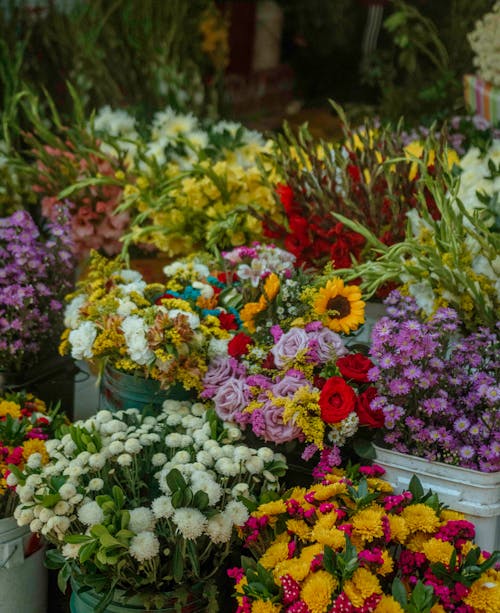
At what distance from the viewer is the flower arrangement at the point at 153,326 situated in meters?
1.82

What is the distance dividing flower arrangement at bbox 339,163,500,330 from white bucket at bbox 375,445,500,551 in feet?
1.17

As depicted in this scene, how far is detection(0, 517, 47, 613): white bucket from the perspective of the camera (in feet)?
5.81

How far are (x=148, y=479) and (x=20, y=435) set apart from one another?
0.40 meters

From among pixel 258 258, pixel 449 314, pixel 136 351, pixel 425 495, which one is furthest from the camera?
pixel 258 258

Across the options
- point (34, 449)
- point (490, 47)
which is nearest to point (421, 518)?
point (34, 449)

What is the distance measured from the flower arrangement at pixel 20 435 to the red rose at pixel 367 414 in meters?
0.63

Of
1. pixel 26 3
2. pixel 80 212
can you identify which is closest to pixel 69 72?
pixel 26 3

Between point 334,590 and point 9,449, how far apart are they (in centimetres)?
86

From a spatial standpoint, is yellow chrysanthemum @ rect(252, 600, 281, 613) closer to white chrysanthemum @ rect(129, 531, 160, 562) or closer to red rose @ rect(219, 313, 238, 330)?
white chrysanthemum @ rect(129, 531, 160, 562)

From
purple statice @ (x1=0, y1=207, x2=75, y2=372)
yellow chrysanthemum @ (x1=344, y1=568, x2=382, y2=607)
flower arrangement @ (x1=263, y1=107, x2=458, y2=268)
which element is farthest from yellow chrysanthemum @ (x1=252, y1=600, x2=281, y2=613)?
purple statice @ (x1=0, y1=207, x2=75, y2=372)

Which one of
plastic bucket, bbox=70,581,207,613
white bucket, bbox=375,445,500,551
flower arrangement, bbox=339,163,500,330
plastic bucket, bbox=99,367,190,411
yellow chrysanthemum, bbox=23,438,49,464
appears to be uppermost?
flower arrangement, bbox=339,163,500,330

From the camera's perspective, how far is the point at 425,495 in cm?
158

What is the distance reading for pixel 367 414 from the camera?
1692 millimetres

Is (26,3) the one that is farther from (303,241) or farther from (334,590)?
(334,590)
